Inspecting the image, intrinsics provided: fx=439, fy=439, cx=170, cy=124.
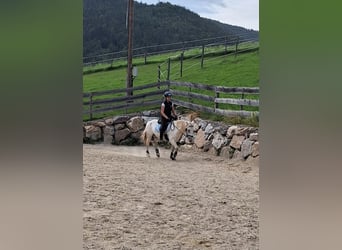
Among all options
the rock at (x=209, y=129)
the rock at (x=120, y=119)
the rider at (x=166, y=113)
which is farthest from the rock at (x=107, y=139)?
the rock at (x=209, y=129)

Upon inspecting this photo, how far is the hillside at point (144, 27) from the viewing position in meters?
2.94

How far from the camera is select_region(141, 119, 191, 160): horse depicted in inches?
133

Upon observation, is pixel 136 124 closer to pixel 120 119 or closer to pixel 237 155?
pixel 120 119

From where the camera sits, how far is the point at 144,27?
330cm

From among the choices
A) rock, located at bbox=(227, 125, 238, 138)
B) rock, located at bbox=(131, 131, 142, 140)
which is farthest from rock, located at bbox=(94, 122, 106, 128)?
rock, located at bbox=(227, 125, 238, 138)

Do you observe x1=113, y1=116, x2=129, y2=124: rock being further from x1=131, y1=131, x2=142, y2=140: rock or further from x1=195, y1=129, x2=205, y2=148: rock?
x1=195, y1=129, x2=205, y2=148: rock

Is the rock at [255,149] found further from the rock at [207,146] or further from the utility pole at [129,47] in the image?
the utility pole at [129,47]

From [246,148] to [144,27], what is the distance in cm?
119

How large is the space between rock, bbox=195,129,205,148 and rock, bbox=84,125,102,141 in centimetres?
81

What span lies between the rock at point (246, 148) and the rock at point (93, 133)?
1.19 metres

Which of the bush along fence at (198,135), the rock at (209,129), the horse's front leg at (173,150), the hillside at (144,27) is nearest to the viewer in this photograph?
the hillside at (144,27)

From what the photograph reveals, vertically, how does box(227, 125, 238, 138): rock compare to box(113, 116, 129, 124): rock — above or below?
below
